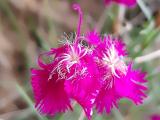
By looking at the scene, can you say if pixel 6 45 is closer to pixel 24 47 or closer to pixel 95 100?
pixel 24 47

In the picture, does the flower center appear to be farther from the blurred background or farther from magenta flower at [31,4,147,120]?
the blurred background

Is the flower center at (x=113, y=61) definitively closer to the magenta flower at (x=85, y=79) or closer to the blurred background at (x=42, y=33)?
the magenta flower at (x=85, y=79)

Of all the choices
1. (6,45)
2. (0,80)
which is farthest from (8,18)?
(0,80)

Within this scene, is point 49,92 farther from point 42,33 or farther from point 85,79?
point 42,33

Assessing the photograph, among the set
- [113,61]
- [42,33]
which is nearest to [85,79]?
[113,61]

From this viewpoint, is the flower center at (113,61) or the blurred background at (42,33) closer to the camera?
the flower center at (113,61)

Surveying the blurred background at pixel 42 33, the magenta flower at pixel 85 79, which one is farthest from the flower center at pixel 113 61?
the blurred background at pixel 42 33

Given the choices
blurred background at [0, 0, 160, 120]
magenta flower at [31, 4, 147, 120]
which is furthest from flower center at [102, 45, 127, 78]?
blurred background at [0, 0, 160, 120]
